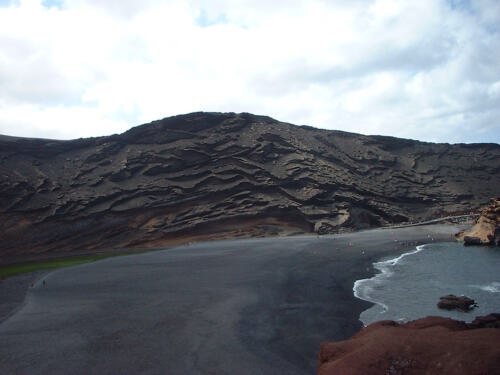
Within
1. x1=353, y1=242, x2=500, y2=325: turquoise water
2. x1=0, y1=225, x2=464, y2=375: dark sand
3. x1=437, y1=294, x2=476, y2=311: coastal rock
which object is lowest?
x1=0, y1=225, x2=464, y2=375: dark sand

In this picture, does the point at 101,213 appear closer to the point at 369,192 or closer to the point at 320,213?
the point at 320,213

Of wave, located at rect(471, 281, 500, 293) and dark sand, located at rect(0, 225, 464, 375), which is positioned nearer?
dark sand, located at rect(0, 225, 464, 375)

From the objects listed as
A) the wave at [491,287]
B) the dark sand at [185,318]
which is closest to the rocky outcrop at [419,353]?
the dark sand at [185,318]

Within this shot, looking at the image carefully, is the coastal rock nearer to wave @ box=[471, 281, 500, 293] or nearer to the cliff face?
wave @ box=[471, 281, 500, 293]

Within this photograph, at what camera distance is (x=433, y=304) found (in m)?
15.5

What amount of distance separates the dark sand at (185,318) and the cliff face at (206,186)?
26.2 meters

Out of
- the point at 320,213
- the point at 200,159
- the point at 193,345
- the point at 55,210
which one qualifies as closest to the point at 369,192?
the point at 320,213

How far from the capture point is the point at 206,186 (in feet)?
196

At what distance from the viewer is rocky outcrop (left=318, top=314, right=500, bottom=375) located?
18.1ft

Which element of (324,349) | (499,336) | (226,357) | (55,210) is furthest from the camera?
(55,210)

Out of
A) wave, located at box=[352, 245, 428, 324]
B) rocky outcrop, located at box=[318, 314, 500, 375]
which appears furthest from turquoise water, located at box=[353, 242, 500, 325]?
rocky outcrop, located at box=[318, 314, 500, 375]

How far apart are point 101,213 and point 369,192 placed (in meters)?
41.5

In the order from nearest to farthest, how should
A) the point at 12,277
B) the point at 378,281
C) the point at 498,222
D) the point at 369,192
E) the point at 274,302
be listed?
the point at 274,302 → the point at 378,281 → the point at 12,277 → the point at 498,222 → the point at 369,192

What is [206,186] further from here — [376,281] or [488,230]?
[376,281]
